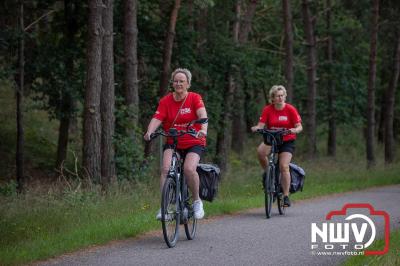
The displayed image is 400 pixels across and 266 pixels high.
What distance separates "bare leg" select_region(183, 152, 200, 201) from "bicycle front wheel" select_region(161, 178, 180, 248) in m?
0.32

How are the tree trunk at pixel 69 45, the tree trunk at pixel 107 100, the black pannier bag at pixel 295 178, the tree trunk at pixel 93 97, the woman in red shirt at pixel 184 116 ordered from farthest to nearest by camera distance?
the tree trunk at pixel 69 45 → the tree trunk at pixel 107 100 → the tree trunk at pixel 93 97 → the black pannier bag at pixel 295 178 → the woman in red shirt at pixel 184 116

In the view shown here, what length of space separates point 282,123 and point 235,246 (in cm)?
438

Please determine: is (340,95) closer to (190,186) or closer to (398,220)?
(398,220)

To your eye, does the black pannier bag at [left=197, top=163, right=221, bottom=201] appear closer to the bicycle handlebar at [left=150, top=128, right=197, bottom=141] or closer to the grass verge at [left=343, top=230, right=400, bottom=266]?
the bicycle handlebar at [left=150, top=128, right=197, bottom=141]

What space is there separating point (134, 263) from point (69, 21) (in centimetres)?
1960

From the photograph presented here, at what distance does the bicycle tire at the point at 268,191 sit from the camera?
13805mm

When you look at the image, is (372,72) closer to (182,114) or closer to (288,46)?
(288,46)

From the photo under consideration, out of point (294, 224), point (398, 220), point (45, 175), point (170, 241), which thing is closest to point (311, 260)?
point (170, 241)

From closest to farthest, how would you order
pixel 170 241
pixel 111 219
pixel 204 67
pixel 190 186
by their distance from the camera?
pixel 170 241 < pixel 190 186 < pixel 111 219 < pixel 204 67

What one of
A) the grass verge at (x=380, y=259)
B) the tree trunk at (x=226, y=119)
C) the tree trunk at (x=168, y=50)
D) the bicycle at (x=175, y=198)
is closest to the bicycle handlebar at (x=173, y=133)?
the bicycle at (x=175, y=198)

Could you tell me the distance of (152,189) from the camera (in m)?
17.6

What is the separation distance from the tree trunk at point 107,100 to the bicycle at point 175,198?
7.74 m

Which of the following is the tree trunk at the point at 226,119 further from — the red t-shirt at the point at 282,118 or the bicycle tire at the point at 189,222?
the bicycle tire at the point at 189,222

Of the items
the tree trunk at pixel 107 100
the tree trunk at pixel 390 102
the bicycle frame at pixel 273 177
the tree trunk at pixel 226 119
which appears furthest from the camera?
the tree trunk at pixel 390 102
